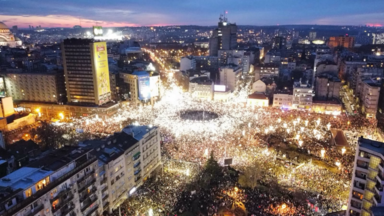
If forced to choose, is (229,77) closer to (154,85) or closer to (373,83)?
(154,85)

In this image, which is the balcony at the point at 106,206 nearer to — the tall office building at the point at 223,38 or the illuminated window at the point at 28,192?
the illuminated window at the point at 28,192

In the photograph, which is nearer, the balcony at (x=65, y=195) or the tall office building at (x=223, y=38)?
the balcony at (x=65, y=195)

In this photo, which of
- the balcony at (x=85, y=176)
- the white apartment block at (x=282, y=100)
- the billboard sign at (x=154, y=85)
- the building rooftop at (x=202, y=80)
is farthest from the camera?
the building rooftop at (x=202, y=80)

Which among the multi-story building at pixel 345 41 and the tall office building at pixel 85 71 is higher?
the multi-story building at pixel 345 41

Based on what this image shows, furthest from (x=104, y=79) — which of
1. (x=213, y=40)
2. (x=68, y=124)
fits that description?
(x=213, y=40)

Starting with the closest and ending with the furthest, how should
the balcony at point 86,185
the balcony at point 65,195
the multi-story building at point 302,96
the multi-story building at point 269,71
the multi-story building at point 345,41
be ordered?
the balcony at point 65,195 → the balcony at point 86,185 → the multi-story building at point 302,96 → the multi-story building at point 269,71 → the multi-story building at point 345,41

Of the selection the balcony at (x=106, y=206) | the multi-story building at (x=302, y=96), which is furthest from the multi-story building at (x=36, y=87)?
the multi-story building at (x=302, y=96)

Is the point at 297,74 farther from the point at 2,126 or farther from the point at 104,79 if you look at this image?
the point at 2,126
